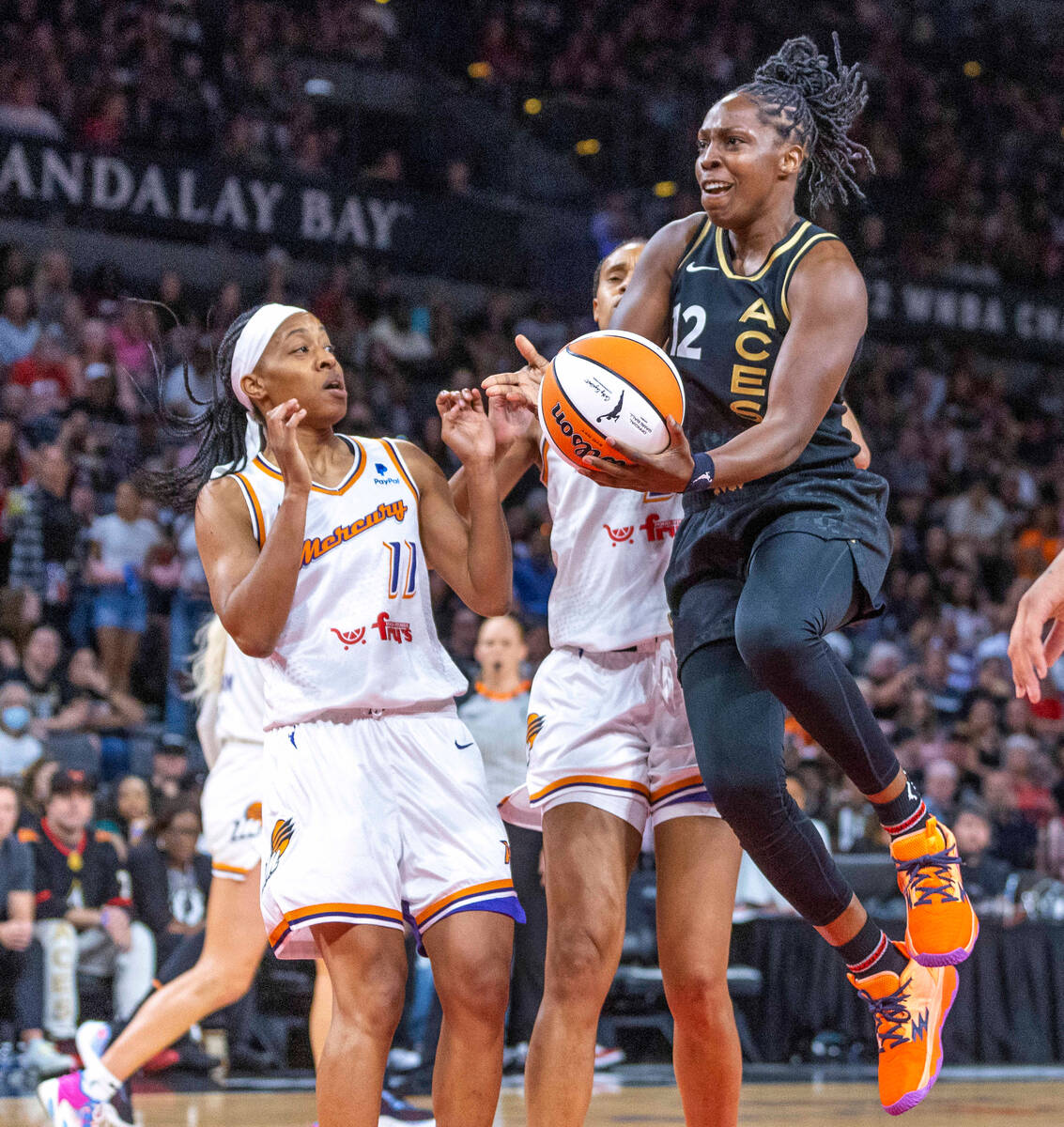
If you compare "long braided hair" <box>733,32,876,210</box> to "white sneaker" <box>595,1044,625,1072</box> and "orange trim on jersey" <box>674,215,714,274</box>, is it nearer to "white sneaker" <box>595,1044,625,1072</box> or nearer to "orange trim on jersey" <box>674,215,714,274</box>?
"orange trim on jersey" <box>674,215,714,274</box>

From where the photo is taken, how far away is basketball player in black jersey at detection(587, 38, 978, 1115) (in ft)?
11.6

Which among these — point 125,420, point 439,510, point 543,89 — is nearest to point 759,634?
point 439,510

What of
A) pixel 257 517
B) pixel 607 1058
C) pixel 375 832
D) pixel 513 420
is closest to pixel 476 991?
pixel 375 832

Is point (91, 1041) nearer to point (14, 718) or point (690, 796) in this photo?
point (690, 796)

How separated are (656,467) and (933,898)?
1244 millimetres

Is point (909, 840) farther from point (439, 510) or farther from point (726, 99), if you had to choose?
point (726, 99)

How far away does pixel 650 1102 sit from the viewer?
7113 mm

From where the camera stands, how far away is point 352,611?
12.6ft

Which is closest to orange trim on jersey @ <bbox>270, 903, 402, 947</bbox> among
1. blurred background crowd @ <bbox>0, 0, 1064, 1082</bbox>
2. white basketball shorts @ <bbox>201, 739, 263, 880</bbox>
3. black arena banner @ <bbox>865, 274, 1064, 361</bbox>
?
blurred background crowd @ <bbox>0, 0, 1064, 1082</bbox>

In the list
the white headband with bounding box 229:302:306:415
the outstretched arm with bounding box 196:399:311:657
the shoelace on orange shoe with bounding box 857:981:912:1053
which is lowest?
the shoelace on orange shoe with bounding box 857:981:912:1053

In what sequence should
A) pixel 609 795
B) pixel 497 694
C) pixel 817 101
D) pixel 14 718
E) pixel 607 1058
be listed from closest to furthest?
pixel 609 795, pixel 817 101, pixel 497 694, pixel 607 1058, pixel 14 718

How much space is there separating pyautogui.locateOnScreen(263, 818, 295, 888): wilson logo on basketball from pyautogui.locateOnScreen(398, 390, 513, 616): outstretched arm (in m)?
0.68

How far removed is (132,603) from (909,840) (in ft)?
24.6

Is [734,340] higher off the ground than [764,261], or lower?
Result: lower
